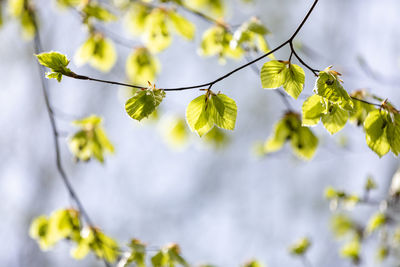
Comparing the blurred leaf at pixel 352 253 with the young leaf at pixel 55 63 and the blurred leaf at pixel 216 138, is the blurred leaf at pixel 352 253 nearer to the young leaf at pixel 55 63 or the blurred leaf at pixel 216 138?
the blurred leaf at pixel 216 138

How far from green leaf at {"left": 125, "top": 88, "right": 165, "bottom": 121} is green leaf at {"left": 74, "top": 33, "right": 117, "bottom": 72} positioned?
3.75 ft

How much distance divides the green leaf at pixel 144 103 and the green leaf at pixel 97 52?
1145mm

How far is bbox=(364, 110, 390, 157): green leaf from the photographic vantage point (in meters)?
1.10

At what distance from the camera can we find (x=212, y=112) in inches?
42.6

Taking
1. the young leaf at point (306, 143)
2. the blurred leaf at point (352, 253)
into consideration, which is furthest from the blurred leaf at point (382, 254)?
the young leaf at point (306, 143)

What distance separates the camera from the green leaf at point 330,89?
95 centimetres

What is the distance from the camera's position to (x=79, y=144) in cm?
177

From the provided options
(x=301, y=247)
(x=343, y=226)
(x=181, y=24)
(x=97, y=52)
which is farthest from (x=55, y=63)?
(x=343, y=226)

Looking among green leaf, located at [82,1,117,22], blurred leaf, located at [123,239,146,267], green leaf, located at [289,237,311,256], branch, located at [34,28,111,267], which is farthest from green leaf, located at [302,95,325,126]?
green leaf, located at [289,237,311,256]

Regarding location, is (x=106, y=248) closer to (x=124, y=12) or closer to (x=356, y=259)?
(x=124, y=12)

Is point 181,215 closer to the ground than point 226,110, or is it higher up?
higher up

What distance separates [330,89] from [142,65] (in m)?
1.41

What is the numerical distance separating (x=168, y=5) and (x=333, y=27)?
6553 millimetres

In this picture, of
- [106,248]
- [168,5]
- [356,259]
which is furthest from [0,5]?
[356,259]
